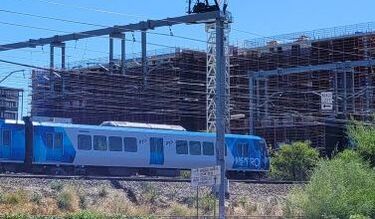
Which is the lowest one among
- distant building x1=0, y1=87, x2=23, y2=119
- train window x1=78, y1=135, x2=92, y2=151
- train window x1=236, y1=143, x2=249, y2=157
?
train window x1=236, y1=143, x2=249, y2=157

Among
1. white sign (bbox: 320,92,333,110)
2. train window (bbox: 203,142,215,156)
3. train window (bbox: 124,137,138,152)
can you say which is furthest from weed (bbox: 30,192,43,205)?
white sign (bbox: 320,92,333,110)

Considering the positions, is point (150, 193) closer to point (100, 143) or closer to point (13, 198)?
point (13, 198)

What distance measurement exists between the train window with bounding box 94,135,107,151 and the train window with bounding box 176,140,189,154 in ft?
16.0

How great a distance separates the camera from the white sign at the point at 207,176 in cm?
2162

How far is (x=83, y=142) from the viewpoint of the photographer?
127 ft

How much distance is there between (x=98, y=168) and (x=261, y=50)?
38.9 m

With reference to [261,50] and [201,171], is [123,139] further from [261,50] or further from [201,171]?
[261,50]

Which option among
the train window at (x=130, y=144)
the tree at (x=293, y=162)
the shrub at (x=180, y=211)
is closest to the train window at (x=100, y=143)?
the train window at (x=130, y=144)

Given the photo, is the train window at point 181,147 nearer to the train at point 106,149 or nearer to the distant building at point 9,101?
the train at point 106,149

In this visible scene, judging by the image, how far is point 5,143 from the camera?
1432 inches

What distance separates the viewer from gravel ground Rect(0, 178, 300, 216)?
29.5m

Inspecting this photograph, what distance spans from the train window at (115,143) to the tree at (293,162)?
15.5 meters

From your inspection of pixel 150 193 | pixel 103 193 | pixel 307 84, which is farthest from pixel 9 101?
pixel 103 193

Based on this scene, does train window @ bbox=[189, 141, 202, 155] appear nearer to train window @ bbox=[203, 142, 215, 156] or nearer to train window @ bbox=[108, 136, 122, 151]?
train window @ bbox=[203, 142, 215, 156]
